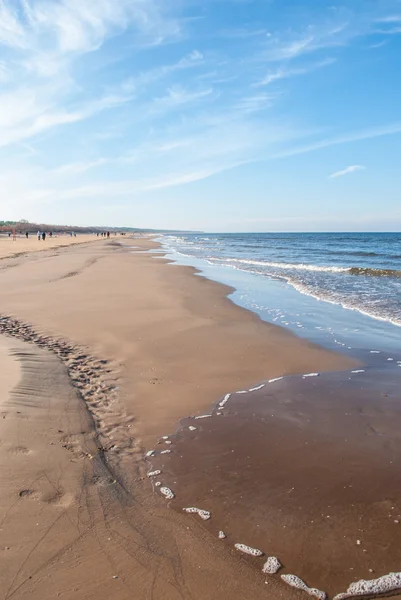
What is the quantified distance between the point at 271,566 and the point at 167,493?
1243 millimetres

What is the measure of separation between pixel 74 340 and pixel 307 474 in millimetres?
6257

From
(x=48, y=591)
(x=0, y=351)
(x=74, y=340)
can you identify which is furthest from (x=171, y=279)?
(x=48, y=591)

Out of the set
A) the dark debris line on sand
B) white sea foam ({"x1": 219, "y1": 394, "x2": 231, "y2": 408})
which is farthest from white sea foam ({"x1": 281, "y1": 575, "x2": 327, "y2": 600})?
white sea foam ({"x1": 219, "y1": 394, "x2": 231, "y2": 408})

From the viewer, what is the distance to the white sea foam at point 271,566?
3031mm

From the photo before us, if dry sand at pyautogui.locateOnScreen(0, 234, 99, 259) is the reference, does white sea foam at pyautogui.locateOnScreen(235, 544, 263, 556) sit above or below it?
below

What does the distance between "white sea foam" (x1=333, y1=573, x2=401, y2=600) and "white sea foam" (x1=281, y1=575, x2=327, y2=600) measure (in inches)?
4.1

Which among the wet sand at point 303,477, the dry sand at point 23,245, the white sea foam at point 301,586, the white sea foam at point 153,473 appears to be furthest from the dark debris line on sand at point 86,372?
the dry sand at point 23,245

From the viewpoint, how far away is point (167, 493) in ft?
12.9

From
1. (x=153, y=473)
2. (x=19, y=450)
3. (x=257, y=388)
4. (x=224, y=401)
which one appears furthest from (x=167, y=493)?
(x=257, y=388)

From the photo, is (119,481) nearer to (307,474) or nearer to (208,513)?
(208,513)

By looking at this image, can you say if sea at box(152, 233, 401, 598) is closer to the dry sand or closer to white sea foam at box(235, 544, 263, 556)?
white sea foam at box(235, 544, 263, 556)

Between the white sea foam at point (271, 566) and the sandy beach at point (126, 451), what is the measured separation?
0.21 ft

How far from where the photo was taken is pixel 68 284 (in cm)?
1752

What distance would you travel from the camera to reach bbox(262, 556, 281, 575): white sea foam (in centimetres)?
303
